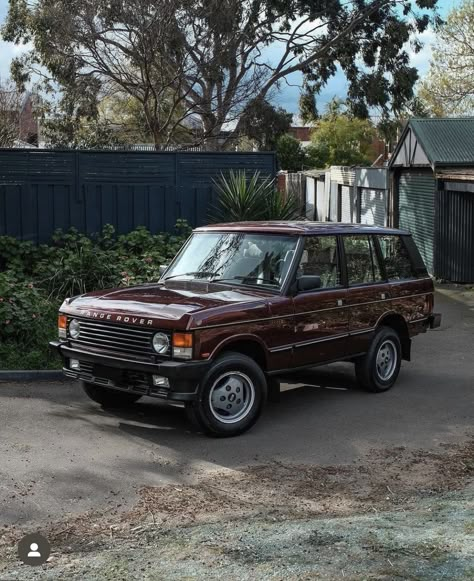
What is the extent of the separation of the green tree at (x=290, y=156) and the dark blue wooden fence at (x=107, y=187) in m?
34.1

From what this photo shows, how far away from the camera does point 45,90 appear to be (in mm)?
30266

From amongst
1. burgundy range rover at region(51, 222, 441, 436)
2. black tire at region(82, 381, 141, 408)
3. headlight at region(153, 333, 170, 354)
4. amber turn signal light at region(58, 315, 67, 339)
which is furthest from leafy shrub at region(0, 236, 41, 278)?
headlight at region(153, 333, 170, 354)

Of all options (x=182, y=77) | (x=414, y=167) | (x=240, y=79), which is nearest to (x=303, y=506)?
(x=414, y=167)

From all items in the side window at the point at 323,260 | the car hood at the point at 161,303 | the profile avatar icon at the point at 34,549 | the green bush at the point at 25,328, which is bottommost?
the profile avatar icon at the point at 34,549

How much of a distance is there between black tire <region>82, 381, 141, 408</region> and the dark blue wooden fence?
6.94 metres

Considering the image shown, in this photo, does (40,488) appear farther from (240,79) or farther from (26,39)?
(26,39)

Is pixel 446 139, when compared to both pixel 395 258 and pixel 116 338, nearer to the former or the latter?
pixel 395 258

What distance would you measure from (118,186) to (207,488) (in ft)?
32.5

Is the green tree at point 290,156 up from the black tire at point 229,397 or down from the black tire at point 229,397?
up

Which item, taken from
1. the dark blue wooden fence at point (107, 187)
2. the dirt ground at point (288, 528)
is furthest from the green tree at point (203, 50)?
the dirt ground at point (288, 528)

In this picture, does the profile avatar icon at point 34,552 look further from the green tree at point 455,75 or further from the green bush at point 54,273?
the green tree at point 455,75

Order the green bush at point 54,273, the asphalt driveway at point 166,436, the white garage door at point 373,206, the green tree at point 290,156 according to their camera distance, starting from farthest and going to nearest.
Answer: the green tree at point 290,156, the white garage door at point 373,206, the green bush at point 54,273, the asphalt driveway at point 166,436

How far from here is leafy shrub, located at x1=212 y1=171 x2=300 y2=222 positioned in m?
14.8

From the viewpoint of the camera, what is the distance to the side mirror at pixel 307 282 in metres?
7.84
